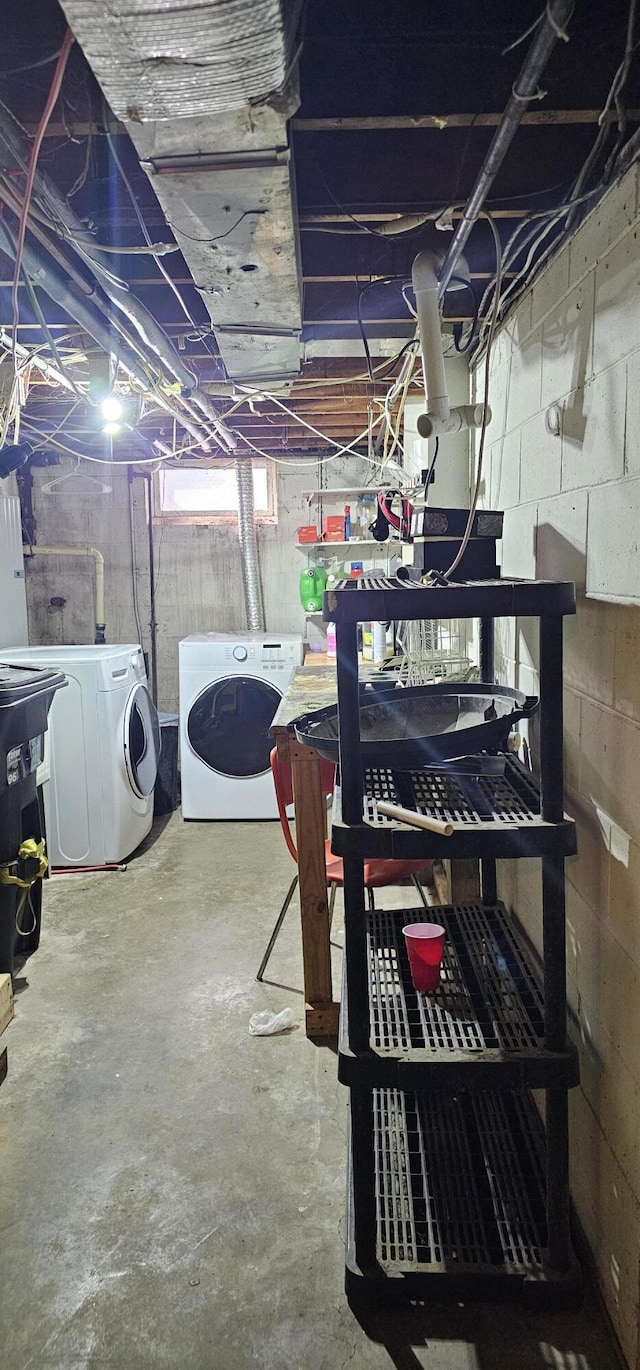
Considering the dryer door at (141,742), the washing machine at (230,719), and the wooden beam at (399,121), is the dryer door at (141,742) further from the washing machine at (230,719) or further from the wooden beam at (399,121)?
the wooden beam at (399,121)

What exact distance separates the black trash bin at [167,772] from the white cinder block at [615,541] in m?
3.40

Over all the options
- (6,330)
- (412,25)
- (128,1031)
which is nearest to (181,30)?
(412,25)

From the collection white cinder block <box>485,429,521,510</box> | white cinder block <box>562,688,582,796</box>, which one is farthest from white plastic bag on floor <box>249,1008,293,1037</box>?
white cinder block <box>485,429,521,510</box>

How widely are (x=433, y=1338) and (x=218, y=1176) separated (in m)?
0.59

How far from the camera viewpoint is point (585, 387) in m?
1.47

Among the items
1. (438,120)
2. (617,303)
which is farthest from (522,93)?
(617,303)

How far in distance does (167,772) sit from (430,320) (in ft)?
11.0

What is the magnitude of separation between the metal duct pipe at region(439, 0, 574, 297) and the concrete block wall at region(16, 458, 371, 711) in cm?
353

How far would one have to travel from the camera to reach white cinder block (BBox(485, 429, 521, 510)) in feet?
6.64

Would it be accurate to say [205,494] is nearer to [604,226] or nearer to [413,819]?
[604,226]

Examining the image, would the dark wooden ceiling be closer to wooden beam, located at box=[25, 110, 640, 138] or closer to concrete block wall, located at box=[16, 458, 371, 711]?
wooden beam, located at box=[25, 110, 640, 138]

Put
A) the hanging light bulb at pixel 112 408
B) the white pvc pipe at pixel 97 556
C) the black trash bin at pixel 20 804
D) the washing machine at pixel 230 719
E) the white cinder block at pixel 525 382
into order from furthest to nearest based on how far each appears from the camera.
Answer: the white pvc pipe at pixel 97 556, the washing machine at pixel 230 719, the hanging light bulb at pixel 112 408, the black trash bin at pixel 20 804, the white cinder block at pixel 525 382

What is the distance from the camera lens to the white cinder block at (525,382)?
5.91 ft

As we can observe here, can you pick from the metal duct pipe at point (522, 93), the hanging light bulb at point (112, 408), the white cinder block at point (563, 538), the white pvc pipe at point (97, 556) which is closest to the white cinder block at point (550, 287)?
the metal duct pipe at point (522, 93)
